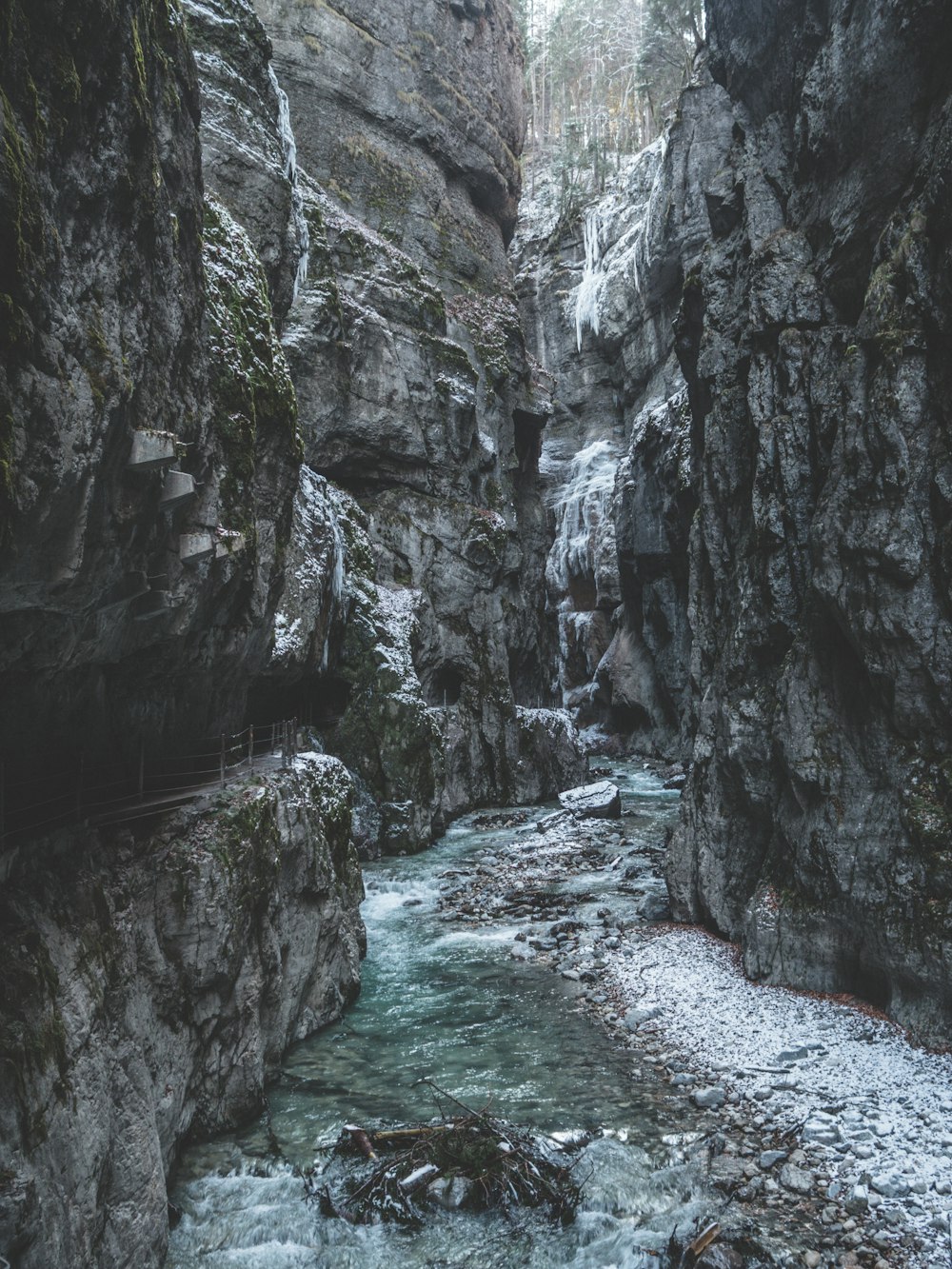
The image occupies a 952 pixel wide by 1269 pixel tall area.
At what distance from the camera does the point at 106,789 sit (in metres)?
10.2

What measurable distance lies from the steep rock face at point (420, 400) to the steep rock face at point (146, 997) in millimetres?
12990

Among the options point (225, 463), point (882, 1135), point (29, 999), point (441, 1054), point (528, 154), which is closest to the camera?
point (29, 999)

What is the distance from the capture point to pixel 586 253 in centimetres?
6125

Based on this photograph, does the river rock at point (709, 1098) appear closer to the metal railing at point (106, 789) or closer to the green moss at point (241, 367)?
the metal railing at point (106, 789)

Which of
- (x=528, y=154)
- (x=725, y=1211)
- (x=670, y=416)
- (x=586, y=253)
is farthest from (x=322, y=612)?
(x=528, y=154)

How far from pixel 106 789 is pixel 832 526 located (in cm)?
1097

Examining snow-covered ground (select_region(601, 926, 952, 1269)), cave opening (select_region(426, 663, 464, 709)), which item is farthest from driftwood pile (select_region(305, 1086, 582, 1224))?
cave opening (select_region(426, 663, 464, 709))

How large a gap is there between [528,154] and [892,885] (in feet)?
276

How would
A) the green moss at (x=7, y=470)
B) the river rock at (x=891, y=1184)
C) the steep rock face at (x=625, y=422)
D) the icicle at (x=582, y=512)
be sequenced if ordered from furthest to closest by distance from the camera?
the icicle at (x=582, y=512) < the steep rock face at (x=625, y=422) < the river rock at (x=891, y=1184) < the green moss at (x=7, y=470)

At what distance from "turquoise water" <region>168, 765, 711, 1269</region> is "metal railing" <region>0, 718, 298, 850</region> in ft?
12.9

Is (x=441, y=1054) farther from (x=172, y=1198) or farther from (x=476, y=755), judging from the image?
(x=476, y=755)

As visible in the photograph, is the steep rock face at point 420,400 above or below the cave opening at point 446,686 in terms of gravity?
above

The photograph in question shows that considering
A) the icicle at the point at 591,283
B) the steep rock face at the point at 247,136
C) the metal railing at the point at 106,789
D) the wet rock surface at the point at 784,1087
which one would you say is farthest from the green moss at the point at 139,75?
the icicle at the point at 591,283

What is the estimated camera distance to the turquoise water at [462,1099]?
7637 mm
